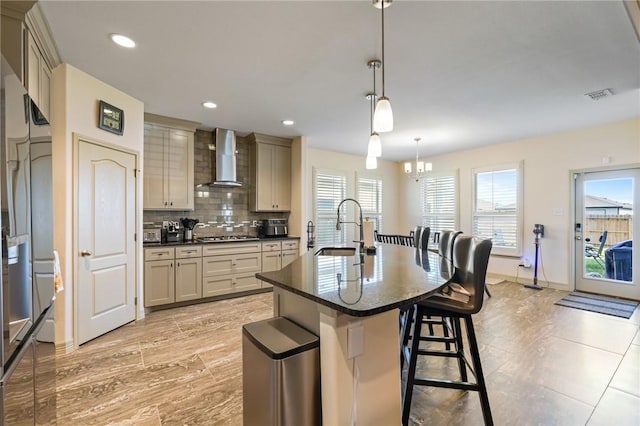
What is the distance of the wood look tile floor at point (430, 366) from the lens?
189 centimetres

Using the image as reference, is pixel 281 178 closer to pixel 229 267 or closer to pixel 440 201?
pixel 229 267

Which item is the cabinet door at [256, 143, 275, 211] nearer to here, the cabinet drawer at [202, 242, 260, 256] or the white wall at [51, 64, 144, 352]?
the cabinet drawer at [202, 242, 260, 256]

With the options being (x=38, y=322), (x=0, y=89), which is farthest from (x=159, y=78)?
(x=38, y=322)

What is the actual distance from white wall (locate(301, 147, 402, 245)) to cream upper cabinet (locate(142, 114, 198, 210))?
193cm

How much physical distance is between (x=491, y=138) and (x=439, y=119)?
5.61ft

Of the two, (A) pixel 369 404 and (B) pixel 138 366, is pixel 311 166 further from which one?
(A) pixel 369 404

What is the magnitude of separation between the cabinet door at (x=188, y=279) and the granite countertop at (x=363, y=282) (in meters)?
2.55

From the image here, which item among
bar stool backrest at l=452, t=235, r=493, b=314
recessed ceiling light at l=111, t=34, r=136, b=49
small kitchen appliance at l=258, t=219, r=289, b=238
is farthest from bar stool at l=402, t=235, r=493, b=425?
small kitchen appliance at l=258, t=219, r=289, b=238

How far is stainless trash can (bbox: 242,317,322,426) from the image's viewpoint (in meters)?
1.29

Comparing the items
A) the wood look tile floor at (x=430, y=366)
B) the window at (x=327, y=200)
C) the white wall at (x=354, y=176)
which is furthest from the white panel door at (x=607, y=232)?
the window at (x=327, y=200)

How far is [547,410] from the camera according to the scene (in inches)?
75.5

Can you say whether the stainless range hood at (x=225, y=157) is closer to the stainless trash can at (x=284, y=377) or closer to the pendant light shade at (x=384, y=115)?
the pendant light shade at (x=384, y=115)

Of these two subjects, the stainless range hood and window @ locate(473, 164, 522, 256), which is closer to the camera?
the stainless range hood

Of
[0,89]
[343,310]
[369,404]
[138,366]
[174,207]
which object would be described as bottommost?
[138,366]
